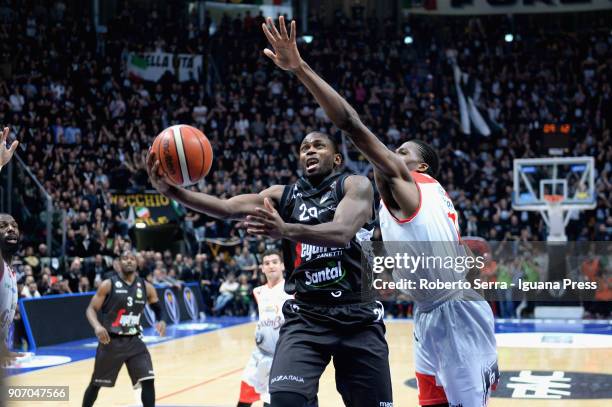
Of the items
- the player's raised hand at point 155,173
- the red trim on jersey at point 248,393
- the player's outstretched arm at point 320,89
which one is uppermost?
the player's outstretched arm at point 320,89

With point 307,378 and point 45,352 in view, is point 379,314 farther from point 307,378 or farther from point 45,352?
point 45,352

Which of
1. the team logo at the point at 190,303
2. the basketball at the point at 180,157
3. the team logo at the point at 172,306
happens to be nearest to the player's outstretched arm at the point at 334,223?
the basketball at the point at 180,157

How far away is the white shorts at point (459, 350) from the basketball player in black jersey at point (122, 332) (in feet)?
11.9

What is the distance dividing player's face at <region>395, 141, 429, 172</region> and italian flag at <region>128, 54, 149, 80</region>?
2144 cm

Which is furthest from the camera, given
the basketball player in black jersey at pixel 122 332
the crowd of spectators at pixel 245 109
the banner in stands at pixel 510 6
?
the banner in stands at pixel 510 6

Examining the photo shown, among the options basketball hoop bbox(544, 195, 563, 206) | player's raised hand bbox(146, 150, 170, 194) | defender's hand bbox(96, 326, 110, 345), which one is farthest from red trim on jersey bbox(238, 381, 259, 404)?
basketball hoop bbox(544, 195, 563, 206)

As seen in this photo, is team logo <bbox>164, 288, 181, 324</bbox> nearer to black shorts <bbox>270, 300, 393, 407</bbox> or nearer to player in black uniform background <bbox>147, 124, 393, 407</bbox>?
player in black uniform background <bbox>147, 124, 393, 407</bbox>

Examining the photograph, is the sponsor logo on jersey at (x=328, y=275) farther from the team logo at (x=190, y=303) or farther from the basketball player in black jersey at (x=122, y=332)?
the team logo at (x=190, y=303)

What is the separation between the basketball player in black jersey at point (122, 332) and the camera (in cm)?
755

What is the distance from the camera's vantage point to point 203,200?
4.23 meters

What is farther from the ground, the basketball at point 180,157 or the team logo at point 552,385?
the basketball at point 180,157

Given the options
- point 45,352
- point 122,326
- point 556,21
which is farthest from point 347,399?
point 556,21

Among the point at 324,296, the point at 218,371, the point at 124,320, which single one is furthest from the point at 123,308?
the point at 324,296

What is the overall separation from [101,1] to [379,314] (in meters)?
25.2
